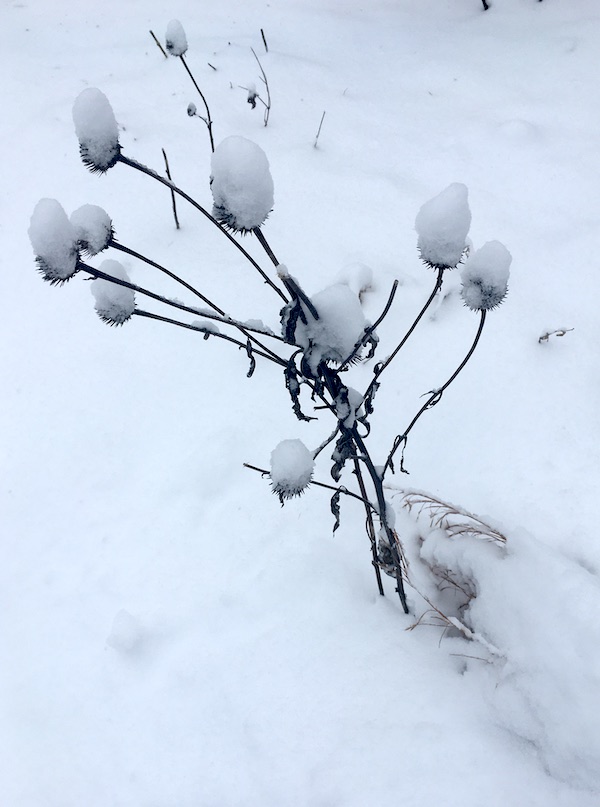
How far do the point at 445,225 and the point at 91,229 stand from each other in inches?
16.6

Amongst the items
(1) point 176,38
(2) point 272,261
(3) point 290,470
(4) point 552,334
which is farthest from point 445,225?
(1) point 176,38

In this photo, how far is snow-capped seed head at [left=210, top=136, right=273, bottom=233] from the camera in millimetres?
541

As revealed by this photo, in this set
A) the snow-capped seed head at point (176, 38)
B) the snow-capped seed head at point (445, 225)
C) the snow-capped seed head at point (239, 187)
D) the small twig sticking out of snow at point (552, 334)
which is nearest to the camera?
the snow-capped seed head at point (239, 187)

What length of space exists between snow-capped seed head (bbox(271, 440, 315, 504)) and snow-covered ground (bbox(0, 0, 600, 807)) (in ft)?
1.86

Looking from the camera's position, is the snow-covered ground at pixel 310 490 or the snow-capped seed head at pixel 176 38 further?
the snow-capped seed head at pixel 176 38

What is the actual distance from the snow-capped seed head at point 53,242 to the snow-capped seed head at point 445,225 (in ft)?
1.33

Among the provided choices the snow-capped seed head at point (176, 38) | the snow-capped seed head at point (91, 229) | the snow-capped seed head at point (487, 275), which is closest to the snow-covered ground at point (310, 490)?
the snow-capped seed head at point (176, 38)

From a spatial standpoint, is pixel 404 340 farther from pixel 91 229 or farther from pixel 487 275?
pixel 91 229

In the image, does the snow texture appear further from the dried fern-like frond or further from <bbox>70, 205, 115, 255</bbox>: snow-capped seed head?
the dried fern-like frond

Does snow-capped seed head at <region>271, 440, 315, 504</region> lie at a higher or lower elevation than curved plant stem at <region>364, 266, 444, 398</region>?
lower

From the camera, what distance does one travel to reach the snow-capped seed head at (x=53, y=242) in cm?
58

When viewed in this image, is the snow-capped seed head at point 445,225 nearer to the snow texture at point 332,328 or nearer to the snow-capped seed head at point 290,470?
the snow texture at point 332,328

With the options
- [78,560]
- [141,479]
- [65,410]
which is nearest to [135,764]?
[78,560]

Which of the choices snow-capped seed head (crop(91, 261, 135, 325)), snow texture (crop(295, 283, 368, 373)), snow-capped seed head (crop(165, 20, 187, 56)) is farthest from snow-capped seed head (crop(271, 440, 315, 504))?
snow-capped seed head (crop(165, 20, 187, 56))
